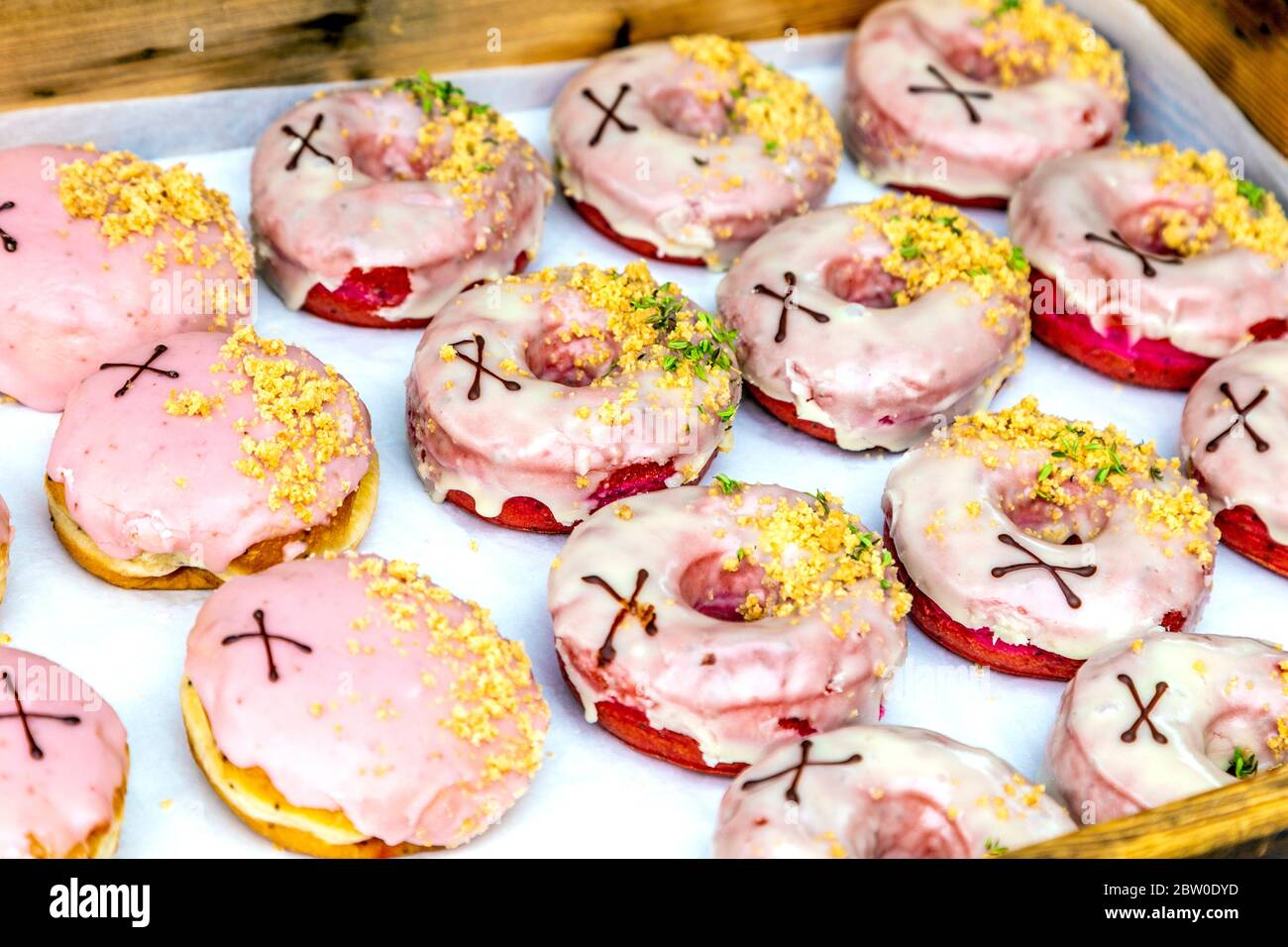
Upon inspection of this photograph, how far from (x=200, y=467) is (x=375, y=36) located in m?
1.52

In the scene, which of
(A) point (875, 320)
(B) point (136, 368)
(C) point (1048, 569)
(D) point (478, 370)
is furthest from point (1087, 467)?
(B) point (136, 368)

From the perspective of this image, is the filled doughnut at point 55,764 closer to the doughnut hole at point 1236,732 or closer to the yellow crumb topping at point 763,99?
the doughnut hole at point 1236,732

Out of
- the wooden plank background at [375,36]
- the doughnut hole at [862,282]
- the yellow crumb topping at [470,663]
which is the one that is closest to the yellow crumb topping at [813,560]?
the yellow crumb topping at [470,663]

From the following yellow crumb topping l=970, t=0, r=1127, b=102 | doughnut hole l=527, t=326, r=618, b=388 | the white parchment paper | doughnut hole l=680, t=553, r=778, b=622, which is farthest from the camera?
yellow crumb topping l=970, t=0, r=1127, b=102

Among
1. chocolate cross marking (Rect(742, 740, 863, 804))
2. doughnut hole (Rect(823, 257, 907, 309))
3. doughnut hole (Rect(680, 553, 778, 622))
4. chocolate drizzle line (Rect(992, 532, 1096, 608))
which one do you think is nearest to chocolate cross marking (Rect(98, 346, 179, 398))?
doughnut hole (Rect(680, 553, 778, 622))

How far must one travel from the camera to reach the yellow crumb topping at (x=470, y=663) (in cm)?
230

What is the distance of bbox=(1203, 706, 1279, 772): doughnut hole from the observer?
249cm

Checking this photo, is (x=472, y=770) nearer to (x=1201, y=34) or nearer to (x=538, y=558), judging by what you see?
(x=538, y=558)

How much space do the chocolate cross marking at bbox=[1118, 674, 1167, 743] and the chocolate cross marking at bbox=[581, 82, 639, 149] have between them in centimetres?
183

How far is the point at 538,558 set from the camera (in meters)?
2.90

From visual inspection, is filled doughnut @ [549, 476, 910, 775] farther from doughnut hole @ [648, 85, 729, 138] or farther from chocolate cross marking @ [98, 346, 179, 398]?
doughnut hole @ [648, 85, 729, 138]

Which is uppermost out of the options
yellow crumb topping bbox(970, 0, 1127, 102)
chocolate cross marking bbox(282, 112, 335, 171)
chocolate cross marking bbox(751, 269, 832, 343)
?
yellow crumb topping bbox(970, 0, 1127, 102)

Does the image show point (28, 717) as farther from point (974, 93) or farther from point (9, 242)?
point (974, 93)

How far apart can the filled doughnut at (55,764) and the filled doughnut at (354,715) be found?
16 cm
